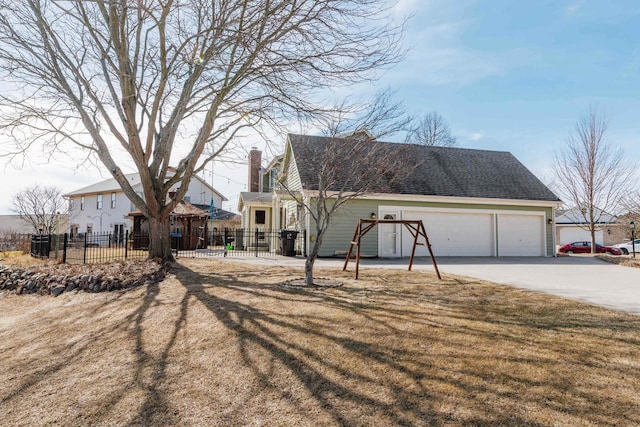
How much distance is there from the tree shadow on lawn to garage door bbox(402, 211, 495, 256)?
10.1m

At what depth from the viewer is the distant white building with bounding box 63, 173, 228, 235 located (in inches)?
1279

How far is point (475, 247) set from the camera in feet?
54.4

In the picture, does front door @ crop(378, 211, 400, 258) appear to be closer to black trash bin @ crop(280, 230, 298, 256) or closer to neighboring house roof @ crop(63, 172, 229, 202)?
black trash bin @ crop(280, 230, 298, 256)

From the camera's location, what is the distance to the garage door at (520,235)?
16.8 m

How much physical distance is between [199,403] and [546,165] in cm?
2684

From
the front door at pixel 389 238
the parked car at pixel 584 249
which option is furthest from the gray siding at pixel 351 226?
the parked car at pixel 584 249

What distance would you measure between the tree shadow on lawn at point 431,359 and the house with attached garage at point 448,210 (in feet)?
30.2

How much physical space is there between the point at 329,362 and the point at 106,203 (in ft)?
116

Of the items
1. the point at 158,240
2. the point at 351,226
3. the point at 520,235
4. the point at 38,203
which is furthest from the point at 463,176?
the point at 38,203

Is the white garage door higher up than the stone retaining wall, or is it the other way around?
the white garage door

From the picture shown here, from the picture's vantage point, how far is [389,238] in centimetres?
1571

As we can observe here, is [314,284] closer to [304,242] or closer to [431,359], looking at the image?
[431,359]

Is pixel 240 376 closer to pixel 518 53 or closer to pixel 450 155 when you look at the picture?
pixel 518 53

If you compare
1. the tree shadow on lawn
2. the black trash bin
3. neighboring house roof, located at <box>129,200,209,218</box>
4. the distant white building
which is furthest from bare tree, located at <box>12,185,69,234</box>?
the tree shadow on lawn
